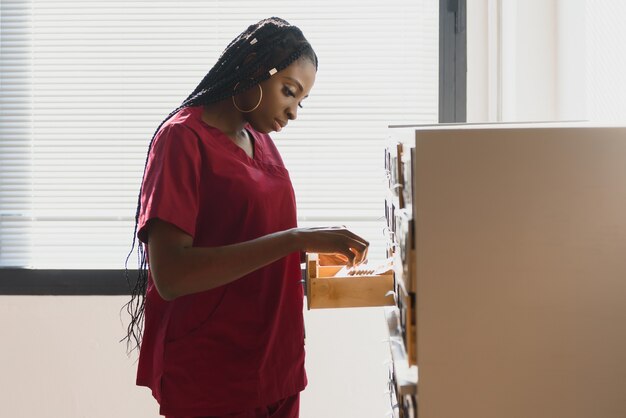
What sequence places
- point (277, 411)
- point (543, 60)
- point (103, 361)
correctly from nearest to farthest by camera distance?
point (277, 411) < point (543, 60) < point (103, 361)

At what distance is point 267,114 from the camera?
1.32 metres

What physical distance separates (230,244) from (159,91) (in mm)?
1118

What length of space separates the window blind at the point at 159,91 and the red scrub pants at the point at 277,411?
36.5 inches

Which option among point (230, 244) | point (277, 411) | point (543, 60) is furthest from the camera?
point (543, 60)

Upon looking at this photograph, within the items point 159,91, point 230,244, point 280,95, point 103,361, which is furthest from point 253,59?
point 103,361

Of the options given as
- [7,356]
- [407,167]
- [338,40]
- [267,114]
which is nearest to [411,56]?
[338,40]

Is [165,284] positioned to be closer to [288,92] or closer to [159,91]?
[288,92]

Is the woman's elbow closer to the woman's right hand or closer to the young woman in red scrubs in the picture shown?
the young woman in red scrubs

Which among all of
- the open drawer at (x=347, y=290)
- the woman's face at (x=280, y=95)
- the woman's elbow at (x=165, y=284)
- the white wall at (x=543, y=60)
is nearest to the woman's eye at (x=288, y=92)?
the woman's face at (x=280, y=95)

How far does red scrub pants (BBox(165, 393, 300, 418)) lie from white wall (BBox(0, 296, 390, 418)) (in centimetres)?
80

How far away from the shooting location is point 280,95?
51.6 inches

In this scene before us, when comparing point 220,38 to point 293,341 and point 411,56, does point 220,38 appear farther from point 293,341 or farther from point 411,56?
point 293,341

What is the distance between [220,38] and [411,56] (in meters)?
0.56

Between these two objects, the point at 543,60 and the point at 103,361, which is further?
the point at 103,361
